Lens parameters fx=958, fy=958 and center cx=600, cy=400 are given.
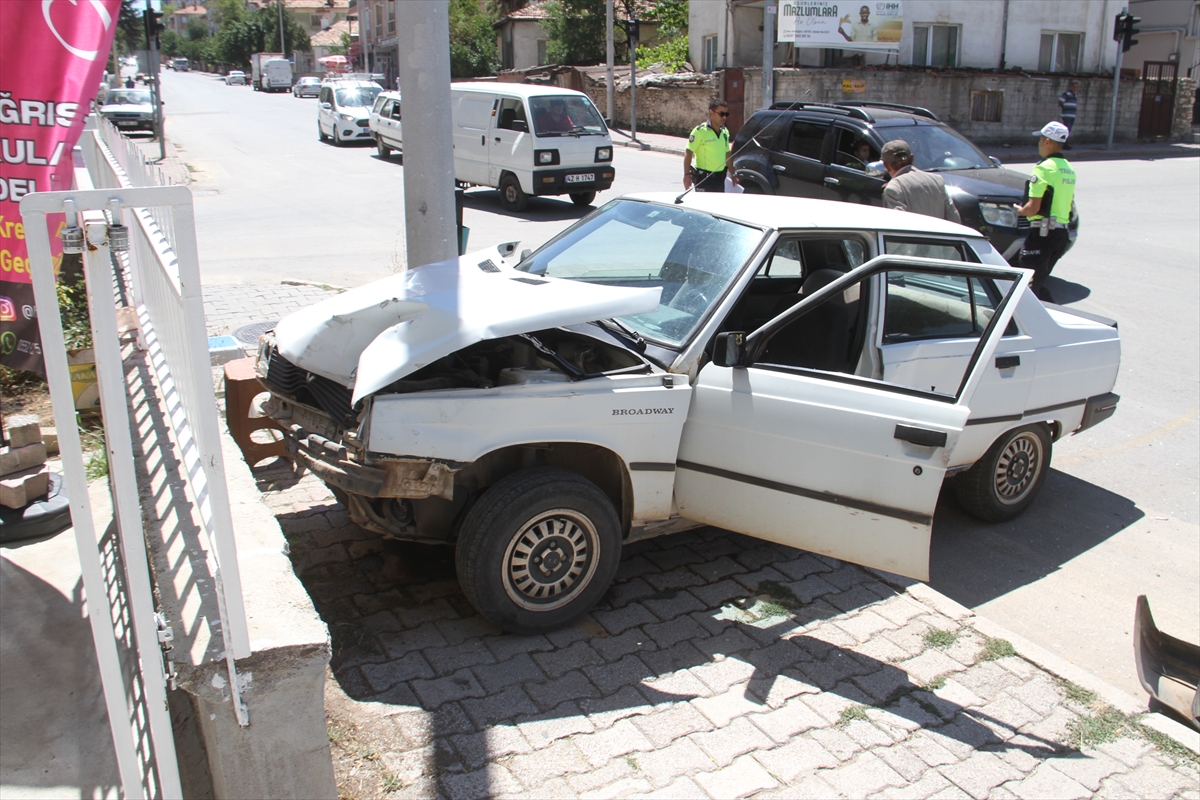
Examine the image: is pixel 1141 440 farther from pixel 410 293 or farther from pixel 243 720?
pixel 243 720

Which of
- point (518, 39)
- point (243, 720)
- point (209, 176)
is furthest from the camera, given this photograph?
point (518, 39)

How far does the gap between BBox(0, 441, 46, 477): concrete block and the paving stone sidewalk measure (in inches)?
48.8

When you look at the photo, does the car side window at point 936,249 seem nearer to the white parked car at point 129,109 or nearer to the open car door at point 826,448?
the open car door at point 826,448

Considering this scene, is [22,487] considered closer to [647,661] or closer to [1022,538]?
[647,661]

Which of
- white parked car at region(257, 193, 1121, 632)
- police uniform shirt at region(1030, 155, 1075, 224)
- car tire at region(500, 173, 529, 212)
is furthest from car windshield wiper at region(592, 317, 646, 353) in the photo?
car tire at region(500, 173, 529, 212)

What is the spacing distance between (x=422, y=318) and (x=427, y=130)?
1.96 metres

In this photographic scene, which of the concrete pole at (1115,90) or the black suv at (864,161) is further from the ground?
the concrete pole at (1115,90)

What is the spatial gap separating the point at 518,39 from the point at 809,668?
49990 mm

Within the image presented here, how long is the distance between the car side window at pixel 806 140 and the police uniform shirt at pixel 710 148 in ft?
3.14

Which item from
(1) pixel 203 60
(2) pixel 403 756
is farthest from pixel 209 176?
(1) pixel 203 60

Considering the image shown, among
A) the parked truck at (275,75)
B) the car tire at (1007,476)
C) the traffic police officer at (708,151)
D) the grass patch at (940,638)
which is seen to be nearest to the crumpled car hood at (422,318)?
the grass patch at (940,638)

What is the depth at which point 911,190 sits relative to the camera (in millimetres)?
7770

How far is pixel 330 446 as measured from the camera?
148 inches

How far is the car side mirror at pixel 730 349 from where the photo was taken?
404 centimetres
